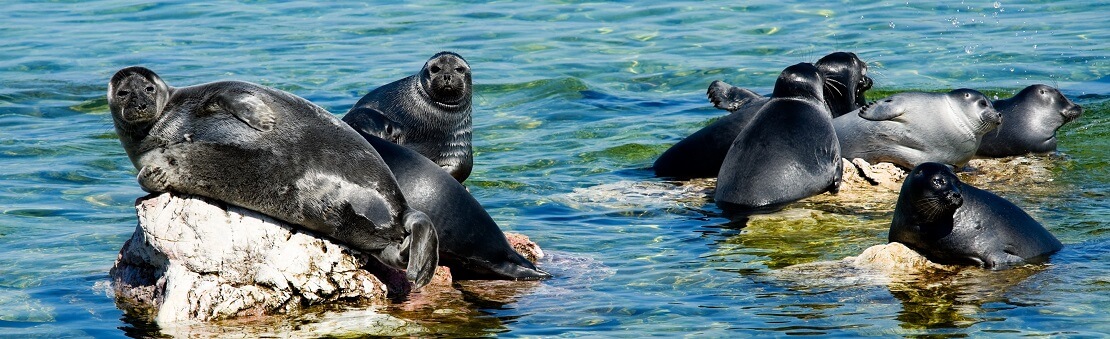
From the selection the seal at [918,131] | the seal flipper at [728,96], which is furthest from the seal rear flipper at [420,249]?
the seal flipper at [728,96]

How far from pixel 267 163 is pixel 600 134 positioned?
5.99 m

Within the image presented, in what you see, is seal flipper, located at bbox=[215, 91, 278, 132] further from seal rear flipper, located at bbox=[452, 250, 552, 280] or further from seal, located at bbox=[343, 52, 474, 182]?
seal, located at bbox=[343, 52, 474, 182]

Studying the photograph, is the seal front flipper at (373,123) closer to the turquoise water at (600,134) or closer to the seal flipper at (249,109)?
the turquoise water at (600,134)

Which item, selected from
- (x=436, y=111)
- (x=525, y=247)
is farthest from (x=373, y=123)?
(x=525, y=247)

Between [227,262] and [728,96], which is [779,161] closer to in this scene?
[728,96]

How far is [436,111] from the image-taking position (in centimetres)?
906

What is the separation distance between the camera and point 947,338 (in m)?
5.92

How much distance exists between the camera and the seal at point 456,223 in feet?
23.6

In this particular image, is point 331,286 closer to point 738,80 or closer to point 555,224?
point 555,224

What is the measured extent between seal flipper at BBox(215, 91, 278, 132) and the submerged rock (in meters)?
0.40

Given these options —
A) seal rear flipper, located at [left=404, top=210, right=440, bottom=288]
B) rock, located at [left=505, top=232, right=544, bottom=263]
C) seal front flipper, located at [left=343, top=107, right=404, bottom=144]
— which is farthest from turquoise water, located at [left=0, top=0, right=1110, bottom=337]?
seal front flipper, located at [left=343, top=107, right=404, bottom=144]

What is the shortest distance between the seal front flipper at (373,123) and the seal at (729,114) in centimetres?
246

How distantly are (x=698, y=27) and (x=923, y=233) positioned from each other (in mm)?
10303

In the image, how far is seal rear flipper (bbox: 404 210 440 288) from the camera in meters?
6.55
